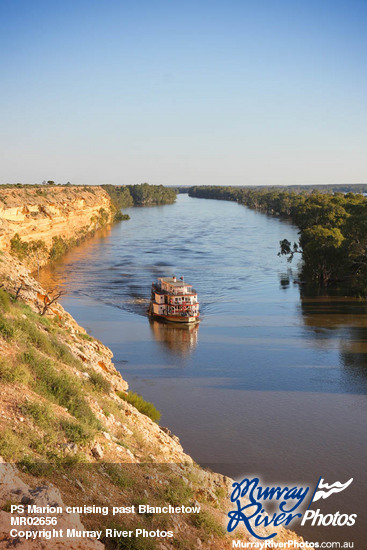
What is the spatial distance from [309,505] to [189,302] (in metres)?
25.2

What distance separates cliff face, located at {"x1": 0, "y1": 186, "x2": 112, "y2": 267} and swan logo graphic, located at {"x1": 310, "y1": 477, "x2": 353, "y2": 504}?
40189 millimetres

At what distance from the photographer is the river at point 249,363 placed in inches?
768

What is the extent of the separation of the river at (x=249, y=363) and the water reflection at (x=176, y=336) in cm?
8

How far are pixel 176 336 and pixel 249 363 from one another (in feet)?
26.0

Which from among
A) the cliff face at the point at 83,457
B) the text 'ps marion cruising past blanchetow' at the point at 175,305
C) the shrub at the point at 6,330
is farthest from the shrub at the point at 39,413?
the text 'ps marion cruising past blanchetow' at the point at 175,305

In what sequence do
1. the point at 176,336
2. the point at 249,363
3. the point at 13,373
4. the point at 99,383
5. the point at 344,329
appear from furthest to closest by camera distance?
the point at 344,329
the point at 176,336
the point at 249,363
the point at 99,383
the point at 13,373

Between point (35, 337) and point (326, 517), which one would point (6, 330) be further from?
point (326, 517)

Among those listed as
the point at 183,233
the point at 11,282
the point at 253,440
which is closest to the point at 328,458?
the point at 253,440

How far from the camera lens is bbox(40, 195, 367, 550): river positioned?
64.0 ft

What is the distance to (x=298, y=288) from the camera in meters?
51.5

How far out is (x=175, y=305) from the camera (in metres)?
40.6

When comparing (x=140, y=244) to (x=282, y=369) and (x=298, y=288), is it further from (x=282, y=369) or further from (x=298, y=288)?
(x=282, y=369)

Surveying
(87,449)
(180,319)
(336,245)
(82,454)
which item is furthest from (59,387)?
(336,245)

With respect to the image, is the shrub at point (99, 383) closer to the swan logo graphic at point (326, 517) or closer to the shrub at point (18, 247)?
the swan logo graphic at point (326, 517)
